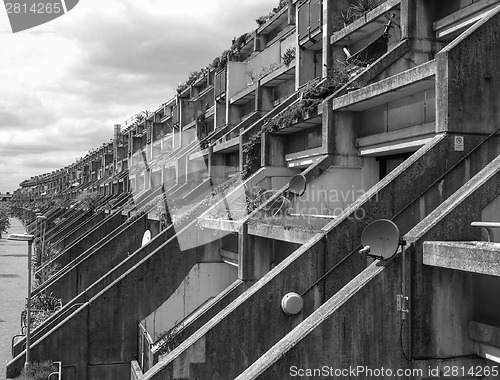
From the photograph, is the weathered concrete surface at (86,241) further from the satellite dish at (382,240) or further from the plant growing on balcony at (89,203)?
the satellite dish at (382,240)

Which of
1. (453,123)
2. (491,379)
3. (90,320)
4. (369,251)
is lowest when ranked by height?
(90,320)

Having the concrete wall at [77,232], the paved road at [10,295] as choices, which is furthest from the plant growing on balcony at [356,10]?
the concrete wall at [77,232]

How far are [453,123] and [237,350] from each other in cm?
567

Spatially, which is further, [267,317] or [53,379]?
[53,379]

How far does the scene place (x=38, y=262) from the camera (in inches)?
1387

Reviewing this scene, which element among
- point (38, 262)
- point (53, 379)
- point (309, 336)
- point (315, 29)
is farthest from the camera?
point (38, 262)

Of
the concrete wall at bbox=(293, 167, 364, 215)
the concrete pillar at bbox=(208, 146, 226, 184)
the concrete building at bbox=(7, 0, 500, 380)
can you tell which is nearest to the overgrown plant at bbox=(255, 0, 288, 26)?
the concrete building at bbox=(7, 0, 500, 380)

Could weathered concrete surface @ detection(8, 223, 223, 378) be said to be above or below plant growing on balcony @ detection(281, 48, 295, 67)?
below

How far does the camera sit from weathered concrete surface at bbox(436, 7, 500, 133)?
31.2 ft

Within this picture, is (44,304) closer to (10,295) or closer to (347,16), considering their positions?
(10,295)

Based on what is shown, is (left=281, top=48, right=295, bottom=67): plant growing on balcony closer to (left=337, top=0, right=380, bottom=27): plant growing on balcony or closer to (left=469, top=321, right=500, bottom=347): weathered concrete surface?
(left=337, top=0, right=380, bottom=27): plant growing on balcony

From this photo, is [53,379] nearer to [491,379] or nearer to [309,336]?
[309,336]

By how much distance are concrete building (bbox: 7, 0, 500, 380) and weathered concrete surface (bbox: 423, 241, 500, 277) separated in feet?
0.08

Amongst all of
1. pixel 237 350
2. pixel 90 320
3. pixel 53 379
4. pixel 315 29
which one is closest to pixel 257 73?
pixel 315 29
